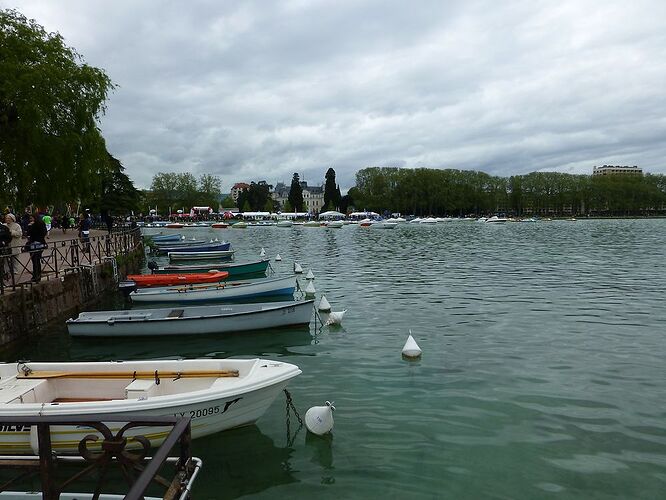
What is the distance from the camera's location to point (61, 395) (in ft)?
26.7

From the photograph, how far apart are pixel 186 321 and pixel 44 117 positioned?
12.0 metres

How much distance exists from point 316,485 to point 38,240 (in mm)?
14780

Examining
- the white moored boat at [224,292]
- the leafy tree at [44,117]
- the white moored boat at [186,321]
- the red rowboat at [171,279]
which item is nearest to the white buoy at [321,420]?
the white moored boat at [186,321]

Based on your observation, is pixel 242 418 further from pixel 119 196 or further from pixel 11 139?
pixel 119 196

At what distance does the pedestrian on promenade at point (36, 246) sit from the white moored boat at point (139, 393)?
8.51 meters

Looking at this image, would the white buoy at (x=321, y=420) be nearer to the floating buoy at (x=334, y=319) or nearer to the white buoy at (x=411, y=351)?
the white buoy at (x=411, y=351)

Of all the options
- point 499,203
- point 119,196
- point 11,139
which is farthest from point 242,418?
point 499,203

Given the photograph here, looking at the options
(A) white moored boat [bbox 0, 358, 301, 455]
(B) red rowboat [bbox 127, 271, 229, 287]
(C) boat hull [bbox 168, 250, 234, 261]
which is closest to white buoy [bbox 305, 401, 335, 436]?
(A) white moored boat [bbox 0, 358, 301, 455]

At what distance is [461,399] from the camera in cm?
941

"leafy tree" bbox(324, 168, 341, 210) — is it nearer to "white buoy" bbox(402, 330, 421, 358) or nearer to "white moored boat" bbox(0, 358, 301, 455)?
"white buoy" bbox(402, 330, 421, 358)

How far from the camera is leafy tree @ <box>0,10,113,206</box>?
1959 cm

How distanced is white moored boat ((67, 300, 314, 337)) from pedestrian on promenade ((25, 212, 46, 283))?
2697 mm

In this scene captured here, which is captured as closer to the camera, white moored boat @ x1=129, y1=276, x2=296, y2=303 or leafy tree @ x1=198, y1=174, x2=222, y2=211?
white moored boat @ x1=129, y1=276, x2=296, y2=303

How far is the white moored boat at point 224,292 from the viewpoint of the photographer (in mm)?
19469
